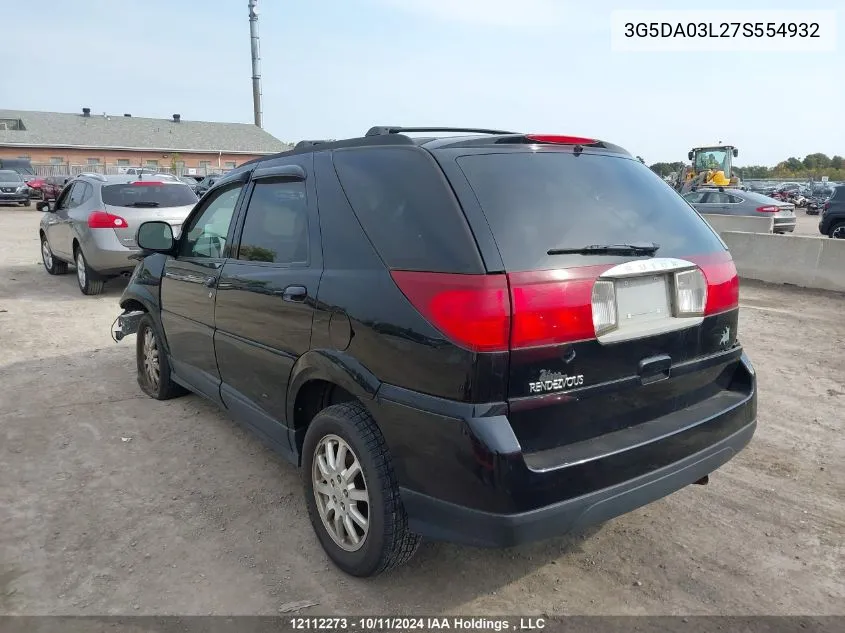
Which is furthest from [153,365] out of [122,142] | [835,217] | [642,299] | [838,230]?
[122,142]

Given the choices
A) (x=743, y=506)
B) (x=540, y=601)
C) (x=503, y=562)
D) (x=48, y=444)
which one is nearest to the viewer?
(x=540, y=601)

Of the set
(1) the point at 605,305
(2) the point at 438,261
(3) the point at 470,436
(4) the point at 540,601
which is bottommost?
(4) the point at 540,601

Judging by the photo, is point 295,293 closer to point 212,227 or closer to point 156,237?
point 212,227

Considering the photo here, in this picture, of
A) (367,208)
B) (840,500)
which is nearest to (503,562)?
(367,208)

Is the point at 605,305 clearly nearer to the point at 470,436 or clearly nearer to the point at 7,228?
the point at 470,436

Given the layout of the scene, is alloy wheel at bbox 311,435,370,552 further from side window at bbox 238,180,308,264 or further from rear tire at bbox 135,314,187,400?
rear tire at bbox 135,314,187,400

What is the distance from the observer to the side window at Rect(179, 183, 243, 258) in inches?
154

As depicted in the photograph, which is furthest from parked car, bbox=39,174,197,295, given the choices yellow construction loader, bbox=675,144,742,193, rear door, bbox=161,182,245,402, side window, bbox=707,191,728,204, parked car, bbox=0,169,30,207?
yellow construction loader, bbox=675,144,742,193

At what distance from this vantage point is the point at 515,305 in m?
2.21

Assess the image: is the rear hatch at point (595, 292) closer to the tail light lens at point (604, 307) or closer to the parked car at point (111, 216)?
the tail light lens at point (604, 307)

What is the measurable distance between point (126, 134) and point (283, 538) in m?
55.8

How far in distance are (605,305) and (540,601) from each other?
4.21 ft

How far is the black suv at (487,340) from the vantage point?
223cm

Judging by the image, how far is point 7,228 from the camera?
65.1ft
